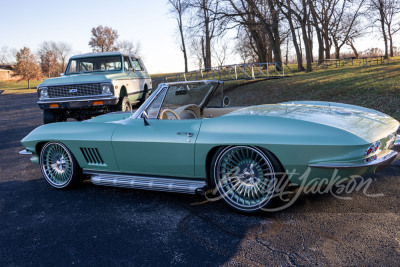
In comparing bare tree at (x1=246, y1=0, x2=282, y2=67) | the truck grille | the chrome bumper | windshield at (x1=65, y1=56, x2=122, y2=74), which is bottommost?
the chrome bumper

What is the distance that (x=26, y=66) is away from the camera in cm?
5112

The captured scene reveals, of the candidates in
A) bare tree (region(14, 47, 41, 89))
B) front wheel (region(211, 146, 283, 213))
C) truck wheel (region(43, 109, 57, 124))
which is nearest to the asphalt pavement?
front wheel (region(211, 146, 283, 213))

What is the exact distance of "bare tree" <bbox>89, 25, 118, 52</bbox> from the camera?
6631 cm

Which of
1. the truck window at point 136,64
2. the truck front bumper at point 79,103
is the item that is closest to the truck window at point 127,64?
the truck window at point 136,64

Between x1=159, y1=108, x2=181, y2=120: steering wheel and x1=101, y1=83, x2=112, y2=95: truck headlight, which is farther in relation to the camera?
x1=101, y1=83, x2=112, y2=95: truck headlight

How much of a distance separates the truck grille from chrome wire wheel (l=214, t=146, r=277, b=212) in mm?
5994

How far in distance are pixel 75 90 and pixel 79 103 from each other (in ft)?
1.17

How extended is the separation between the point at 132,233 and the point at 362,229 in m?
1.93

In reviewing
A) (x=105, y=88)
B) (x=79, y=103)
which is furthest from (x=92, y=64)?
(x=79, y=103)

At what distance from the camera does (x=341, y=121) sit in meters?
3.03

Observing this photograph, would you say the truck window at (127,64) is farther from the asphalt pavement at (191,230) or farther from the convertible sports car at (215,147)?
the asphalt pavement at (191,230)

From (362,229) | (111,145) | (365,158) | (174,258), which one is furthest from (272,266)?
(111,145)

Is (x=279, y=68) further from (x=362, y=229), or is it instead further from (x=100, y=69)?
(x=362, y=229)

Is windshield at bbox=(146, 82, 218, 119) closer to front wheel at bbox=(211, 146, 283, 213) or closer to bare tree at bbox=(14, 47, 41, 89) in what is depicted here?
front wheel at bbox=(211, 146, 283, 213)
